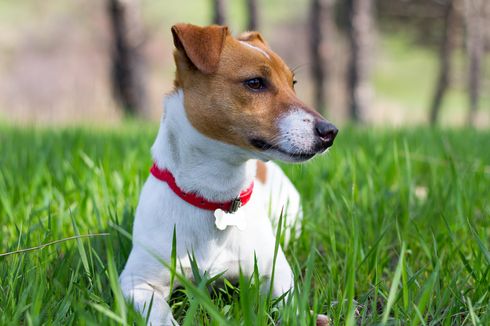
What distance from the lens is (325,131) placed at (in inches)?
87.6

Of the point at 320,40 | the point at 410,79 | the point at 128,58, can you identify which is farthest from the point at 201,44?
the point at 410,79

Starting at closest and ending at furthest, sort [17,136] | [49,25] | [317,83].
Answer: [17,136]
[317,83]
[49,25]

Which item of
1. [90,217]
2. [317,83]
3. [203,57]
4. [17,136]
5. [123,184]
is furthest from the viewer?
[317,83]

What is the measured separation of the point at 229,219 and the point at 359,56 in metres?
12.5

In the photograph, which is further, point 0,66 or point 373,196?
point 0,66

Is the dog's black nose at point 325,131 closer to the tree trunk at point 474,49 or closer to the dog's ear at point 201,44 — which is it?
the dog's ear at point 201,44

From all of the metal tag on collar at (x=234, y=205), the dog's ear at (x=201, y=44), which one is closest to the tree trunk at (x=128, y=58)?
the dog's ear at (x=201, y=44)

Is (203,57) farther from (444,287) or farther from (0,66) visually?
(0,66)

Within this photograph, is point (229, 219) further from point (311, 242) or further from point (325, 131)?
point (311, 242)

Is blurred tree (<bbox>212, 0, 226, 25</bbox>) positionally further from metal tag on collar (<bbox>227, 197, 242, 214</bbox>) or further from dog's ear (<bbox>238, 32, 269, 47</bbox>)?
metal tag on collar (<bbox>227, 197, 242, 214</bbox>)

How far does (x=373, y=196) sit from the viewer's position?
129 inches

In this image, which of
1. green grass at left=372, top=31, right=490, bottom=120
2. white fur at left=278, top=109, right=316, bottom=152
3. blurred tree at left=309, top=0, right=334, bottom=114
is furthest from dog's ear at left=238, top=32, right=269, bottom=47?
green grass at left=372, top=31, right=490, bottom=120

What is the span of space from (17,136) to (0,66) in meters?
27.1

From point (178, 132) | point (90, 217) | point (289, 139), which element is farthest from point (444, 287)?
point (90, 217)
